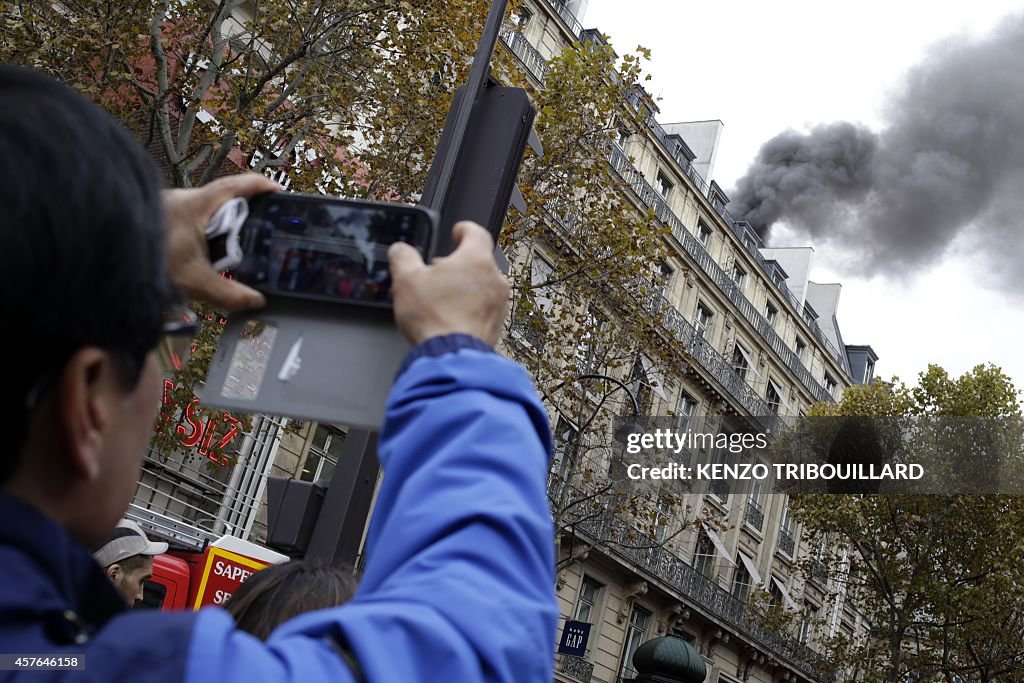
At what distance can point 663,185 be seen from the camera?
33844 millimetres

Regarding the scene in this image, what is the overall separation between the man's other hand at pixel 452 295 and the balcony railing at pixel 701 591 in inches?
1002

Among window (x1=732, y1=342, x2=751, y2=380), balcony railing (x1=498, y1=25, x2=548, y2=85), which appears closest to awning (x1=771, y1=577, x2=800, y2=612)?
window (x1=732, y1=342, x2=751, y2=380)

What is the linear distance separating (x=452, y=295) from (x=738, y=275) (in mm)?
38126

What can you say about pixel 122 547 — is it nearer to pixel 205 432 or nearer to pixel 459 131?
pixel 459 131

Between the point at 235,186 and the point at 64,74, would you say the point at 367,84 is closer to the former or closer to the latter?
the point at 64,74

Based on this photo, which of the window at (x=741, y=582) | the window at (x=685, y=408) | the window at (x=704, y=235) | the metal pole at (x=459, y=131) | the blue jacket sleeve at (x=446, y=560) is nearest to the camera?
the blue jacket sleeve at (x=446, y=560)

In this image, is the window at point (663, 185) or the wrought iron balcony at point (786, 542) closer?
the window at point (663, 185)

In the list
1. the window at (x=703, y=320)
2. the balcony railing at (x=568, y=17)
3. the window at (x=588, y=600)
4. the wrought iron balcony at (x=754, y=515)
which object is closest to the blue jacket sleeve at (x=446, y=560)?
the window at (x=588, y=600)

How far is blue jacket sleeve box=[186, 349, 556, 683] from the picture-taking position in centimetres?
78

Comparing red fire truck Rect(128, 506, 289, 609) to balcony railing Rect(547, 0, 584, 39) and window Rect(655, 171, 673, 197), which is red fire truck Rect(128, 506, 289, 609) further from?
window Rect(655, 171, 673, 197)

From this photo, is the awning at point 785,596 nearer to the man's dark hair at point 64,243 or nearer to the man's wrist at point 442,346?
the man's wrist at point 442,346

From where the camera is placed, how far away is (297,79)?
45.0ft

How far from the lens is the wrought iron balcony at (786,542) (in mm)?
38844

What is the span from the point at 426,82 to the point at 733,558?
23.2 meters
